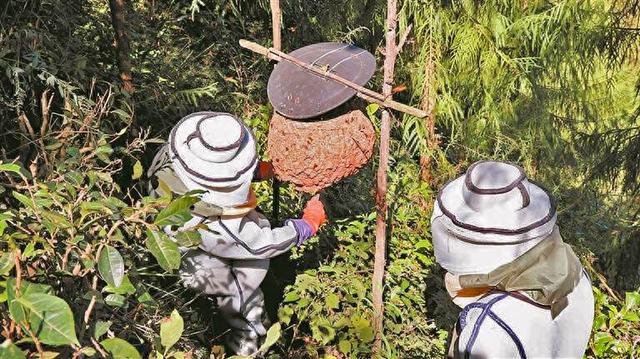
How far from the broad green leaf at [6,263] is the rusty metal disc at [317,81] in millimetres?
1566

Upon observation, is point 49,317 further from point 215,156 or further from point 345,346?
point 345,346

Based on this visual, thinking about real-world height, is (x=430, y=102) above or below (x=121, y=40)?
below

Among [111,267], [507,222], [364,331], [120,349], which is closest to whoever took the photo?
[120,349]

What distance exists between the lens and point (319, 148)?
271cm

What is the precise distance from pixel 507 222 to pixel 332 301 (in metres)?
1.72

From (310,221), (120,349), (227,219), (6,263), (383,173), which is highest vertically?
Result: (6,263)

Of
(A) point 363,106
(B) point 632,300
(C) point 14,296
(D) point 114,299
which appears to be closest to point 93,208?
(D) point 114,299

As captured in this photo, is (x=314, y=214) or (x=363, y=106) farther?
(x=363, y=106)

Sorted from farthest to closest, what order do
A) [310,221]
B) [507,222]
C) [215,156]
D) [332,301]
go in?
1. [332,301]
2. [310,221]
3. [215,156]
4. [507,222]

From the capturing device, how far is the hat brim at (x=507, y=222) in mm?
1825

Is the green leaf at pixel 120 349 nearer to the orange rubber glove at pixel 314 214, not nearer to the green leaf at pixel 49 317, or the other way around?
the green leaf at pixel 49 317

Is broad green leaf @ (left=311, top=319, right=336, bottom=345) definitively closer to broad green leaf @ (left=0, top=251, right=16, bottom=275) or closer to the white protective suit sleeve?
the white protective suit sleeve

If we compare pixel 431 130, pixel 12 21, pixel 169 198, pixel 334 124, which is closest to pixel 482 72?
pixel 431 130

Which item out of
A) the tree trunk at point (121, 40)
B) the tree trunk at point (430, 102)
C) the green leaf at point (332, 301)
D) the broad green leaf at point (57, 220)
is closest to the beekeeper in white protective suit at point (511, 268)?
the broad green leaf at point (57, 220)
